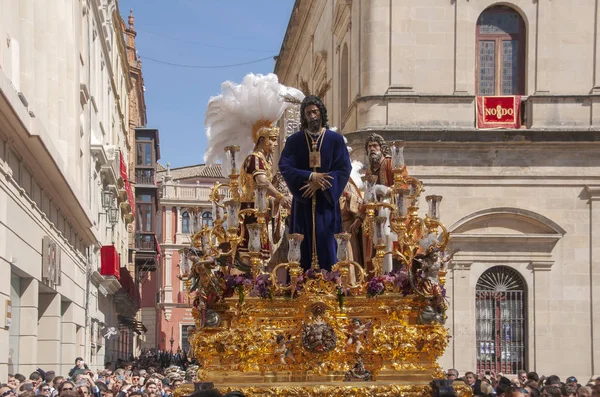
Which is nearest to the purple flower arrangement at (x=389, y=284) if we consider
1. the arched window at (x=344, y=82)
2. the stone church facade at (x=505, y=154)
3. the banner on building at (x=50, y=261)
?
the banner on building at (x=50, y=261)

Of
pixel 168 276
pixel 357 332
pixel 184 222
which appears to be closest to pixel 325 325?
pixel 357 332

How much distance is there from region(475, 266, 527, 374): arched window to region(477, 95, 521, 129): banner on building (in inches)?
145

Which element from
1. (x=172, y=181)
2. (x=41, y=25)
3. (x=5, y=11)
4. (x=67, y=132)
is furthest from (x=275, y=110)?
(x=172, y=181)

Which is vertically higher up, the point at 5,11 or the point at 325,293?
the point at 5,11

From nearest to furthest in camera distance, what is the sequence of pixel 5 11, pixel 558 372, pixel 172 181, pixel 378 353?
pixel 378 353
pixel 5 11
pixel 558 372
pixel 172 181

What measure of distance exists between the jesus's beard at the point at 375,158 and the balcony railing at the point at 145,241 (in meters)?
50.9

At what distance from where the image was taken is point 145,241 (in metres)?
62.2

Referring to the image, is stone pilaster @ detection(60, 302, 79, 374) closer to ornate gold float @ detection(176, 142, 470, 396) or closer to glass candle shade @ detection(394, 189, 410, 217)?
ornate gold float @ detection(176, 142, 470, 396)

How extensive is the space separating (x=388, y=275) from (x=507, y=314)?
64.9 ft

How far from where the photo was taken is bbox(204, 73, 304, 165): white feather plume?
11.2 metres

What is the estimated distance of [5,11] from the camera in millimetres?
17922

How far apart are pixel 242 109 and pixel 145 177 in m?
56.1

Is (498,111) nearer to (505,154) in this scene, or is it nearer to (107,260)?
(505,154)

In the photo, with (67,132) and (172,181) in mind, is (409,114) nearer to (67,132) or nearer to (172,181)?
(67,132)
